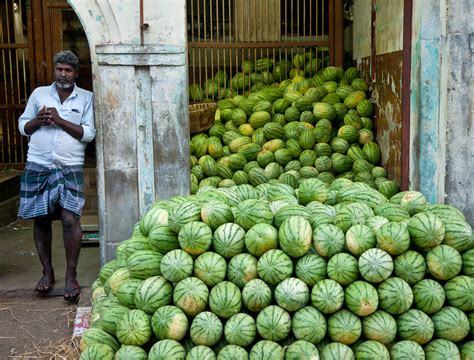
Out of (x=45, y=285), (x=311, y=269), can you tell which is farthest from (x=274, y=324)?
(x=45, y=285)

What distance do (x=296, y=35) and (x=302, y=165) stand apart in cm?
245

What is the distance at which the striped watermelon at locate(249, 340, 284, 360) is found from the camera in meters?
3.39

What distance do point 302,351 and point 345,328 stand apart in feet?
0.91

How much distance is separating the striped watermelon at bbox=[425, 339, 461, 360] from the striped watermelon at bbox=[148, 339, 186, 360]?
1.36 meters

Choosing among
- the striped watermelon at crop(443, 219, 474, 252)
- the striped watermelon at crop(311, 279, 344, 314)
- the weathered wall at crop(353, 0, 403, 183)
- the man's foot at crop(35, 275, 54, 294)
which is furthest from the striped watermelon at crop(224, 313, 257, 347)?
the weathered wall at crop(353, 0, 403, 183)

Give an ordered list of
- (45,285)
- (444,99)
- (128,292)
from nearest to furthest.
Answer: (128,292), (444,99), (45,285)

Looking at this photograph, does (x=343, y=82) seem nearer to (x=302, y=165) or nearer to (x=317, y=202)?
(x=302, y=165)

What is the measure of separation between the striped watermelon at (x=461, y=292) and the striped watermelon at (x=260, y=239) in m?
1.03

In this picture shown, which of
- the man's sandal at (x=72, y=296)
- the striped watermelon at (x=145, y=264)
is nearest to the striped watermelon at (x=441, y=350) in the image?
the striped watermelon at (x=145, y=264)

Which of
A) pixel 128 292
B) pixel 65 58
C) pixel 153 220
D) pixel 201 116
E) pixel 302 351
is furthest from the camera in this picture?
pixel 201 116

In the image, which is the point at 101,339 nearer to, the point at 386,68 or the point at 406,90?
the point at 406,90

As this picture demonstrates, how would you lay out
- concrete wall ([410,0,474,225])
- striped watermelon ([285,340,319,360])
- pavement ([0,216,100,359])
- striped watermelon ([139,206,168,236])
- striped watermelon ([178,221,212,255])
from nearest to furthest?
striped watermelon ([285,340,319,360]) < striped watermelon ([178,221,212,255]) < striped watermelon ([139,206,168,236]) < pavement ([0,216,100,359]) < concrete wall ([410,0,474,225])

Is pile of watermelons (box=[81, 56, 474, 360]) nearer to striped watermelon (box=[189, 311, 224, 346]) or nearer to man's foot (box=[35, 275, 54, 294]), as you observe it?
striped watermelon (box=[189, 311, 224, 346])

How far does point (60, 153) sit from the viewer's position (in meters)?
5.44
